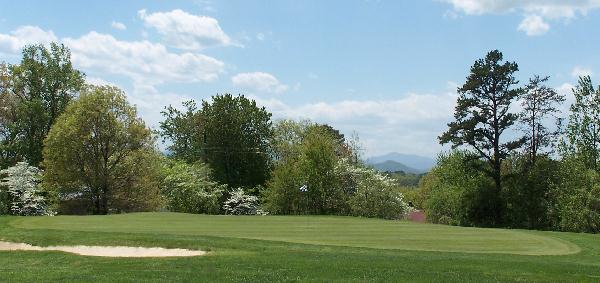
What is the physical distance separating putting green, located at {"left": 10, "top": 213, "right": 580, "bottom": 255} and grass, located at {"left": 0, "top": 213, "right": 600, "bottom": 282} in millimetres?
49

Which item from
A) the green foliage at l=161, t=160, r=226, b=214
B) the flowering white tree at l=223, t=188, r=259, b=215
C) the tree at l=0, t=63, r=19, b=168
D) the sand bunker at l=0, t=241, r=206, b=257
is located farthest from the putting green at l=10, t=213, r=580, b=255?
the tree at l=0, t=63, r=19, b=168

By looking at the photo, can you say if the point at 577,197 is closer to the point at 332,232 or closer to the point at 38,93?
the point at 332,232

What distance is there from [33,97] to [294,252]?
50.2m

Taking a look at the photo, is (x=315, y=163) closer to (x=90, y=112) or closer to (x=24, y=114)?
(x=90, y=112)

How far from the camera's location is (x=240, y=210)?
200 ft

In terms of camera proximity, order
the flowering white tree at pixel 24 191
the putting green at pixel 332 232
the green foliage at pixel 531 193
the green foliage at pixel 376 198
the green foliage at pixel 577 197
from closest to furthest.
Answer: the putting green at pixel 332 232 → the green foliage at pixel 577 197 → the flowering white tree at pixel 24 191 → the green foliage at pixel 531 193 → the green foliage at pixel 376 198

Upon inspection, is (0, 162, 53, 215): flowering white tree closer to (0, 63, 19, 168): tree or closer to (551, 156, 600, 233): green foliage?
(0, 63, 19, 168): tree

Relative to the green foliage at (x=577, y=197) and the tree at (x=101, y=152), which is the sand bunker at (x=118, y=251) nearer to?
the tree at (x=101, y=152)

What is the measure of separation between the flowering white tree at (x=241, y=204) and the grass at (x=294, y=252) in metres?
28.1

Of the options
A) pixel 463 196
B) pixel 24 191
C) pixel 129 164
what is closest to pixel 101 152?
pixel 129 164

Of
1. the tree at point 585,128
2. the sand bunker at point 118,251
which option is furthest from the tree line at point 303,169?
the sand bunker at point 118,251

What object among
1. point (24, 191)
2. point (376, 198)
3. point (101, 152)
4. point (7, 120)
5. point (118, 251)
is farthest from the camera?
point (7, 120)

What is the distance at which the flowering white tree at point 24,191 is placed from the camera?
1832 inches

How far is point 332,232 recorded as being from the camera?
25.9 meters
